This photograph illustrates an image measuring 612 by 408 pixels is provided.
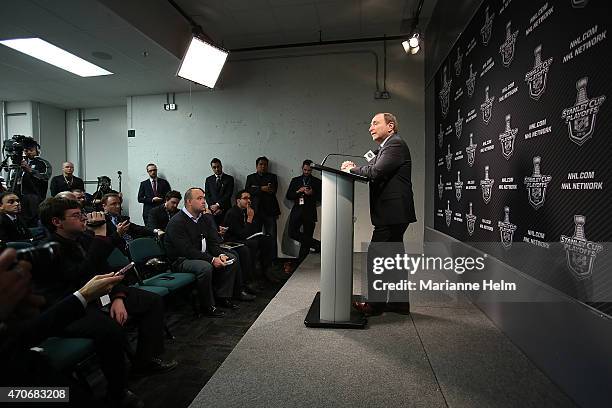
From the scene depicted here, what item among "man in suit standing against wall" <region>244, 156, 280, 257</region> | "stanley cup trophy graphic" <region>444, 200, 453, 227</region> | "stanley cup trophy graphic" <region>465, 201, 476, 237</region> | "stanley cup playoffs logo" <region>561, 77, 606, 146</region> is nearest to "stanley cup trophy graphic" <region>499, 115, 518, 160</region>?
"stanley cup playoffs logo" <region>561, 77, 606, 146</region>

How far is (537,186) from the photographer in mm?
1752

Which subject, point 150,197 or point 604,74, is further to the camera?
point 150,197

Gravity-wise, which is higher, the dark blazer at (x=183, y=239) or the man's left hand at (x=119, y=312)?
the dark blazer at (x=183, y=239)

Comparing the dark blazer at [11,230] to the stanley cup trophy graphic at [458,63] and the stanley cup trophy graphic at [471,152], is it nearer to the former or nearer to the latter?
the stanley cup trophy graphic at [471,152]

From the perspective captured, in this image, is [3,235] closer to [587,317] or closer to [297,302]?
[297,302]

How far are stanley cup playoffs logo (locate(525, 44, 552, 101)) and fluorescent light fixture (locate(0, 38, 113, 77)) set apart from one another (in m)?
4.88

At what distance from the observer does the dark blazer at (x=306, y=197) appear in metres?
4.92

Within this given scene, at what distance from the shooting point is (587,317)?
1.34m

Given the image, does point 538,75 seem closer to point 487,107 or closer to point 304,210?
point 487,107

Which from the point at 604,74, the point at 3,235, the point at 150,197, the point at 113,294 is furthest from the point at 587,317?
the point at 150,197

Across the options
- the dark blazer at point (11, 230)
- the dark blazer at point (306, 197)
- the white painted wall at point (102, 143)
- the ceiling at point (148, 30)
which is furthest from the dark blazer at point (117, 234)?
the white painted wall at point (102, 143)

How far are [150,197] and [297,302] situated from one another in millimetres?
3834

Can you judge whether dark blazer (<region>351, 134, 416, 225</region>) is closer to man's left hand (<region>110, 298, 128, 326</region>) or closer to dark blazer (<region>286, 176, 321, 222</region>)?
man's left hand (<region>110, 298, 128, 326</region>)

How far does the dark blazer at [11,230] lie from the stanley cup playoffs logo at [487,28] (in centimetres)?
423
